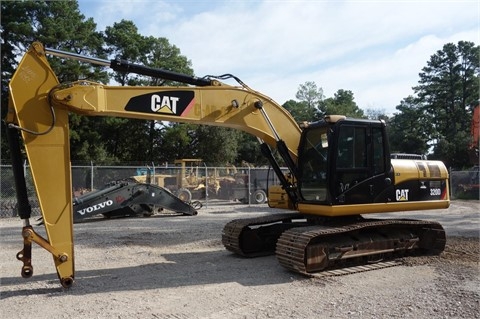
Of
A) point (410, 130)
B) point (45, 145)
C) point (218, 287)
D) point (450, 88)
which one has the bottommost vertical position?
point (218, 287)

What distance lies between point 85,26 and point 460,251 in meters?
36.8

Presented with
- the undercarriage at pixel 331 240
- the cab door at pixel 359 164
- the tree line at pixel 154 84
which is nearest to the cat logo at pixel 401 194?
the cab door at pixel 359 164

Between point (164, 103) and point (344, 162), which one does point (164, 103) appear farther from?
point (344, 162)

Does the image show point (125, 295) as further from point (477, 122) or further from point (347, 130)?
point (477, 122)

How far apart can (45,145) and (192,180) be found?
583 inches

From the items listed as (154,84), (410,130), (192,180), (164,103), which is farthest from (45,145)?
(410,130)

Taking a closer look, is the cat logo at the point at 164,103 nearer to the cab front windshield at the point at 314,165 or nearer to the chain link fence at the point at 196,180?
the cab front windshield at the point at 314,165

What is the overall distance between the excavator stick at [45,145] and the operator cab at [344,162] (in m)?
3.85

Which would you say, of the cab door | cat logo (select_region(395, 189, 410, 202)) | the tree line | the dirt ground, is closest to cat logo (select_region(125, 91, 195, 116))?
the cab door

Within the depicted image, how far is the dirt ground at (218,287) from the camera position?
5.30 meters

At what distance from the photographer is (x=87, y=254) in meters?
8.87

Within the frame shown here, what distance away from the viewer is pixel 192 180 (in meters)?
20.7

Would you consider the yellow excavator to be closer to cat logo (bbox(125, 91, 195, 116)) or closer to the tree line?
cat logo (bbox(125, 91, 195, 116))

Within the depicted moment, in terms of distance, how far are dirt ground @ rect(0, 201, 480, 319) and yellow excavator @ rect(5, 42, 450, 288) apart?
42 cm
